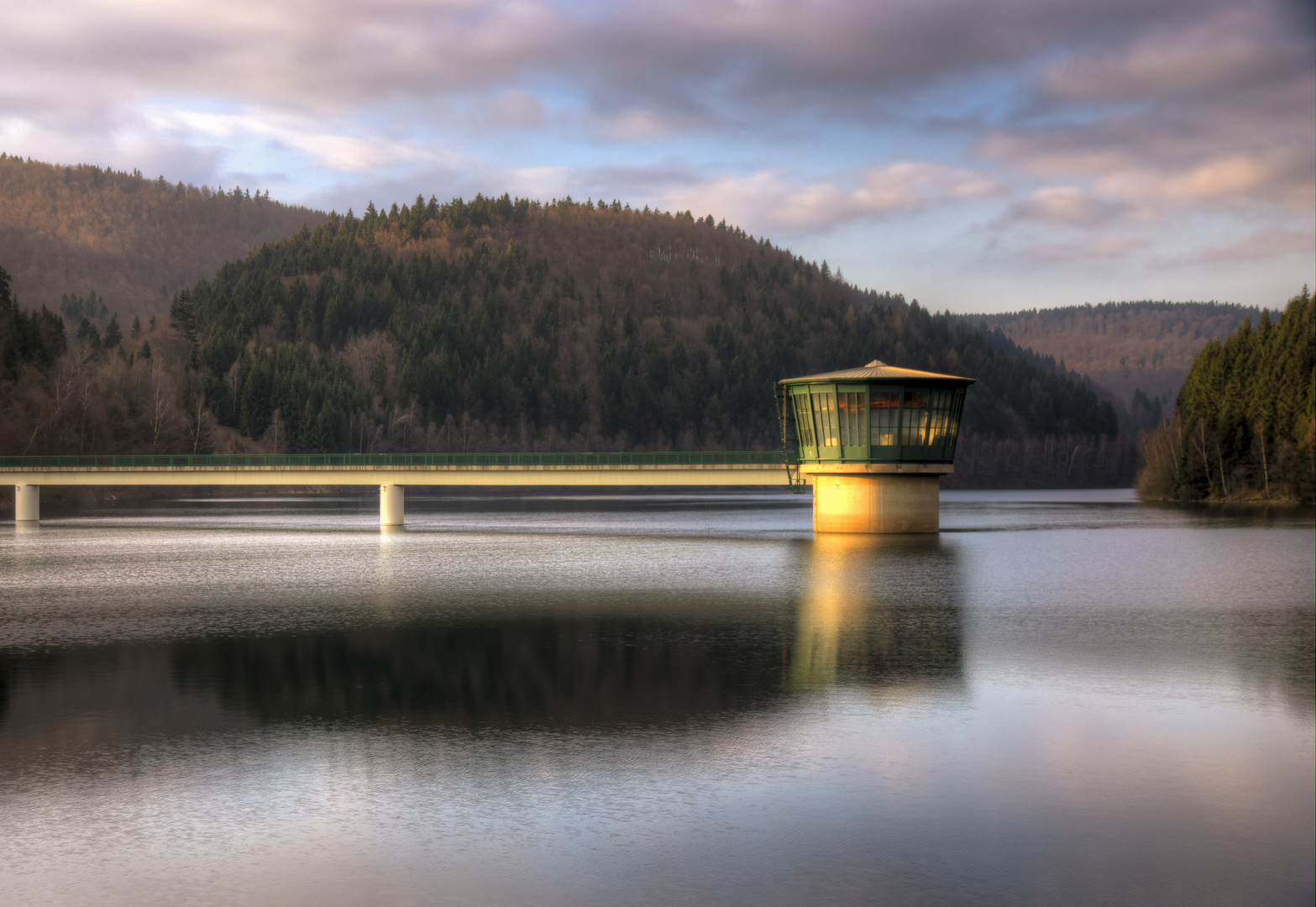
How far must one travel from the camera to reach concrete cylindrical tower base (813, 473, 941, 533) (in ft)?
298

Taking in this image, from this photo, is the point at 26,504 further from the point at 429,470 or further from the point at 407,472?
the point at 429,470

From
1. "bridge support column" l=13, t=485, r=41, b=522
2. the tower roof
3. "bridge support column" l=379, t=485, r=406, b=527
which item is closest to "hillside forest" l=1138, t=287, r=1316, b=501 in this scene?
the tower roof

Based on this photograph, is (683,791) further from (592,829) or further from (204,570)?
(204,570)

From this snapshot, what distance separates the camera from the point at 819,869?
47.9ft

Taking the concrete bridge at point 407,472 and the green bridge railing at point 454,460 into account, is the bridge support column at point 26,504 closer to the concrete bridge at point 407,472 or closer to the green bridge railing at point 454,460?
the concrete bridge at point 407,472

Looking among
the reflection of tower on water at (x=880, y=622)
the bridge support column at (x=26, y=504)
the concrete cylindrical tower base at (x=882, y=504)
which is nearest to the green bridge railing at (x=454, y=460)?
the bridge support column at (x=26, y=504)

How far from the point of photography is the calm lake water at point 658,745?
14508 millimetres

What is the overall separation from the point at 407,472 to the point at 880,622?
77.5 m

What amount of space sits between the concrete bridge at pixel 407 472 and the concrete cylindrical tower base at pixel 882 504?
18.3 feet

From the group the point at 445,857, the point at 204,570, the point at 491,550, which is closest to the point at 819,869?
the point at 445,857

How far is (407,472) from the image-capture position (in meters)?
110

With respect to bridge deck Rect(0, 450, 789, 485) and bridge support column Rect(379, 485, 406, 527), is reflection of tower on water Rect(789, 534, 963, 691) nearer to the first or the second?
bridge deck Rect(0, 450, 789, 485)

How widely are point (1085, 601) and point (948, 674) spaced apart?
63.7 feet

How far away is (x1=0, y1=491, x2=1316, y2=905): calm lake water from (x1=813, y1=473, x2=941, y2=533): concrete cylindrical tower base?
130 ft
